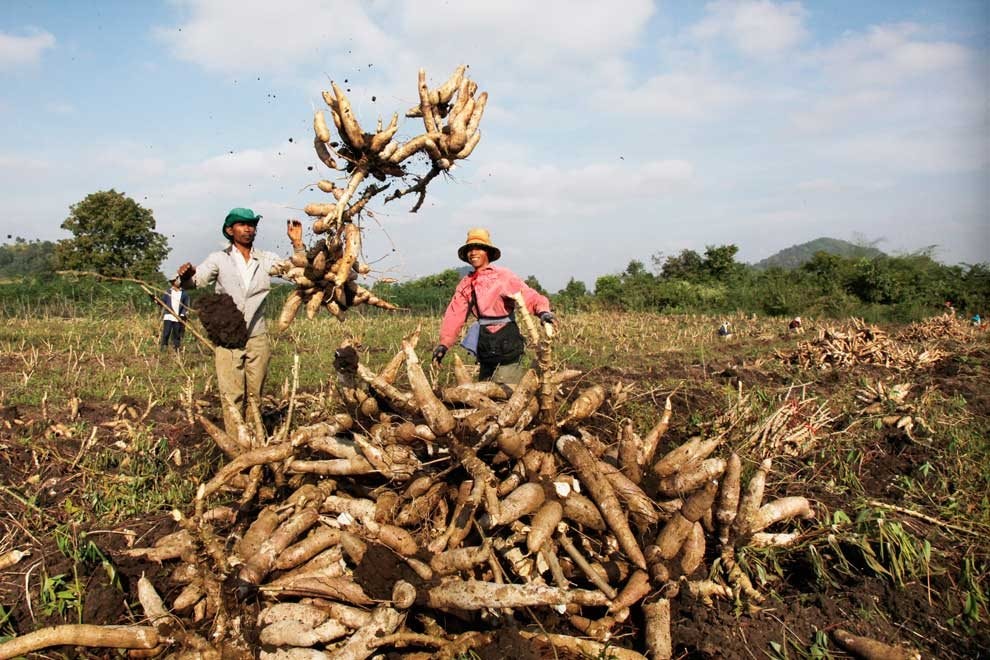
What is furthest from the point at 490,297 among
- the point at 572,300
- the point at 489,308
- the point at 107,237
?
the point at 107,237

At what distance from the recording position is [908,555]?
2605 millimetres

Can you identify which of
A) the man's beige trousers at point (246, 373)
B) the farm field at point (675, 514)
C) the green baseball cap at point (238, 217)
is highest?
the green baseball cap at point (238, 217)

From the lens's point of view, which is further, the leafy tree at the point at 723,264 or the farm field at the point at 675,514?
the leafy tree at the point at 723,264

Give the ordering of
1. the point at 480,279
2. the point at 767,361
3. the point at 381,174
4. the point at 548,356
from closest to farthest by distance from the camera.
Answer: the point at 548,356 → the point at 381,174 → the point at 480,279 → the point at 767,361

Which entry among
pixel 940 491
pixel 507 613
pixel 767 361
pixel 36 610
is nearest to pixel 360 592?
pixel 507 613

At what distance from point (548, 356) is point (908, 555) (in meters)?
1.85

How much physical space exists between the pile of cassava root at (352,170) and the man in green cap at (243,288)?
0.35 m

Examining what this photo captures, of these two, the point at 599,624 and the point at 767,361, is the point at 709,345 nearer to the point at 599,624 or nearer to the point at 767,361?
the point at 767,361

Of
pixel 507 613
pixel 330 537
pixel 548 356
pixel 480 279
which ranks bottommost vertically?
pixel 507 613

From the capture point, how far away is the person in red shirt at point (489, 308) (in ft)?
13.5

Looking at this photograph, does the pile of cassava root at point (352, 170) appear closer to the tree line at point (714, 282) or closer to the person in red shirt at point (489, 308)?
the person in red shirt at point (489, 308)

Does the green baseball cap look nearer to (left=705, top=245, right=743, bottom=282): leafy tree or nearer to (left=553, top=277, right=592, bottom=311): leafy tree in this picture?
(left=553, top=277, right=592, bottom=311): leafy tree

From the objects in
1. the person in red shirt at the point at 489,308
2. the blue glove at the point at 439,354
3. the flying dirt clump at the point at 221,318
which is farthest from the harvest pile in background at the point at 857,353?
the flying dirt clump at the point at 221,318

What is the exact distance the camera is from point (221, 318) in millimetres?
3605
